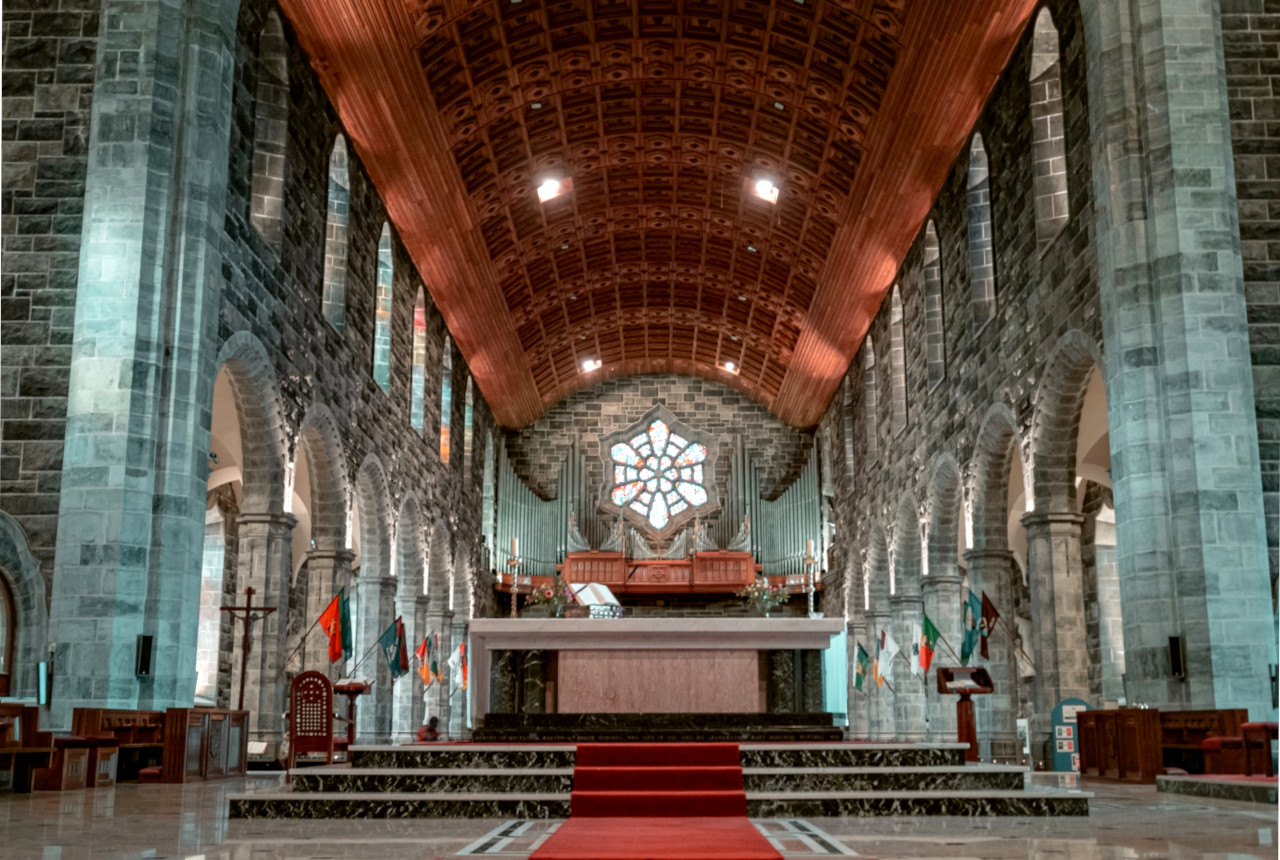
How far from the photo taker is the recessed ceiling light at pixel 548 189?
22.6m

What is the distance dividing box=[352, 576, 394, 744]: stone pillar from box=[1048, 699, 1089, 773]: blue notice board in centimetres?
984

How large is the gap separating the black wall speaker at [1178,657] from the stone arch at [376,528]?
12.3 meters

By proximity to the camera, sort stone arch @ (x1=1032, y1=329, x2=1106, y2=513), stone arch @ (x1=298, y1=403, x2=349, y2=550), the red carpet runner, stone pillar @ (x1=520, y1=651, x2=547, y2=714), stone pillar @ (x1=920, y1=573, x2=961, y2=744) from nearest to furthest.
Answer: the red carpet runner, stone pillar @ (x1=520, y1=651, x2=547, y2=714), stone arch @ (x1=1032, y1=329, x2=1106, y2=513), stone arch @ (x1=298, y1=403, x2=349, y2=550), stone pillar @ (x1=920, y1=573, x2=961, y2=744)

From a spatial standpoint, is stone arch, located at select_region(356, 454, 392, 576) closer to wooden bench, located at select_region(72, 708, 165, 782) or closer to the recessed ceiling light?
the recessed ceiling light

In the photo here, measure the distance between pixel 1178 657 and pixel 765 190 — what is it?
45.0 feet

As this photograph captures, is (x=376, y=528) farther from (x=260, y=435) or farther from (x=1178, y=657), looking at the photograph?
(x=1178, y=657)

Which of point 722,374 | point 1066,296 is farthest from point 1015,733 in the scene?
point 722,374

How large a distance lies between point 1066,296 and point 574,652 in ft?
21.7

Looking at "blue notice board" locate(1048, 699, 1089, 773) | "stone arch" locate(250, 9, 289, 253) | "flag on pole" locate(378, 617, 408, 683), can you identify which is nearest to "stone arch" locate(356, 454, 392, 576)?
"flag on pole" locate(378, 617, 408, 683)

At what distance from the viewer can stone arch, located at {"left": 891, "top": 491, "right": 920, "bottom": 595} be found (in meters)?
22.3

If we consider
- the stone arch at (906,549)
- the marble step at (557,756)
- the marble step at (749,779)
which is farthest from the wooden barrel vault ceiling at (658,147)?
the marble step at (749,779)

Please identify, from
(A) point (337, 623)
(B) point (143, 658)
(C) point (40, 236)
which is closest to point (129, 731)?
(B) point (143, 658)

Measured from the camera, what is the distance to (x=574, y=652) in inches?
526

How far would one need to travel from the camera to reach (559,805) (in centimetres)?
754
